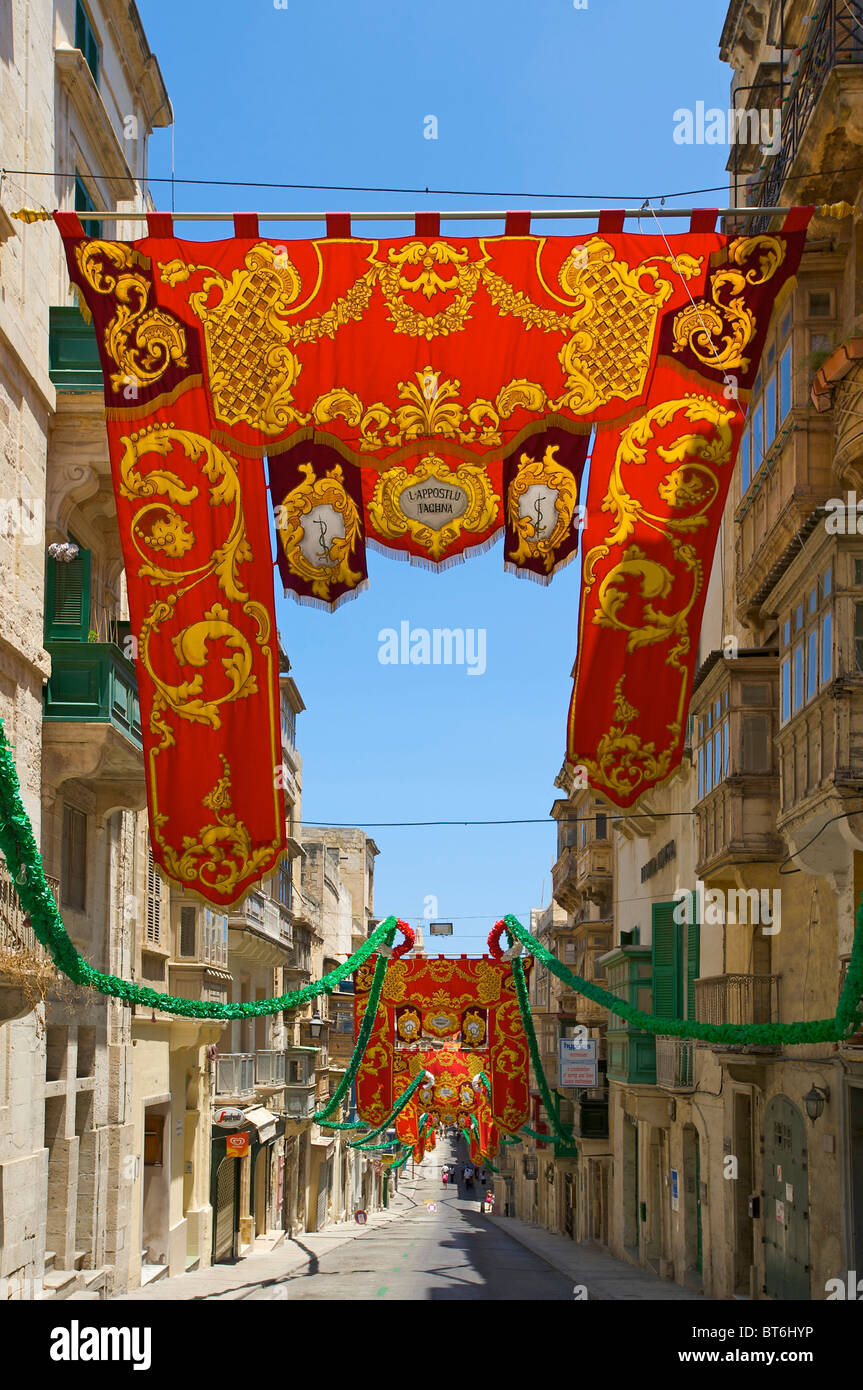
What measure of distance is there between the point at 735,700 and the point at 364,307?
11437 millimetres

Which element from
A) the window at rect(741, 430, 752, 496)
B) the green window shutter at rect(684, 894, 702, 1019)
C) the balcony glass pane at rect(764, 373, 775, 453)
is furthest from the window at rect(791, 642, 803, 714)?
the green window shutter at rect(684, 894, 702, 1019)

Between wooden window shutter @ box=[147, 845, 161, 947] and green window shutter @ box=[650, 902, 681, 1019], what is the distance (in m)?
10.2

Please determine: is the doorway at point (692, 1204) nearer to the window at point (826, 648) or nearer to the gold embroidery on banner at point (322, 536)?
the window at point (826, 648)

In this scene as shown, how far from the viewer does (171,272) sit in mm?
10672

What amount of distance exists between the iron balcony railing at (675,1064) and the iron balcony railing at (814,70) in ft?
50.7

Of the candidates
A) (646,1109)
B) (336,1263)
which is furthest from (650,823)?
(336,1263)

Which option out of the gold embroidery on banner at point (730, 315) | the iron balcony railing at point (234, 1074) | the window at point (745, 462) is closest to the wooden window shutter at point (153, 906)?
the iron balcony railing at point (234, 1074)

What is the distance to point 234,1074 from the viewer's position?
35438 millimetres

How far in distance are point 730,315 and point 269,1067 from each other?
3494 cm

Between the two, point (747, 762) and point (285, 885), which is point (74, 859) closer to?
point (747, 762)

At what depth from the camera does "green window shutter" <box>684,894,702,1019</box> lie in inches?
1073

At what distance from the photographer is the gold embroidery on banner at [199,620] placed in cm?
1053

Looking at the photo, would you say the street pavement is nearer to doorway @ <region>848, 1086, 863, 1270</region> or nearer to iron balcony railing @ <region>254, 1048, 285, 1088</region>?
doorway @ <region>848, 1086, 863, 1270</region>

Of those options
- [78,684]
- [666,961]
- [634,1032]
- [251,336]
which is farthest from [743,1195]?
[251,336]
